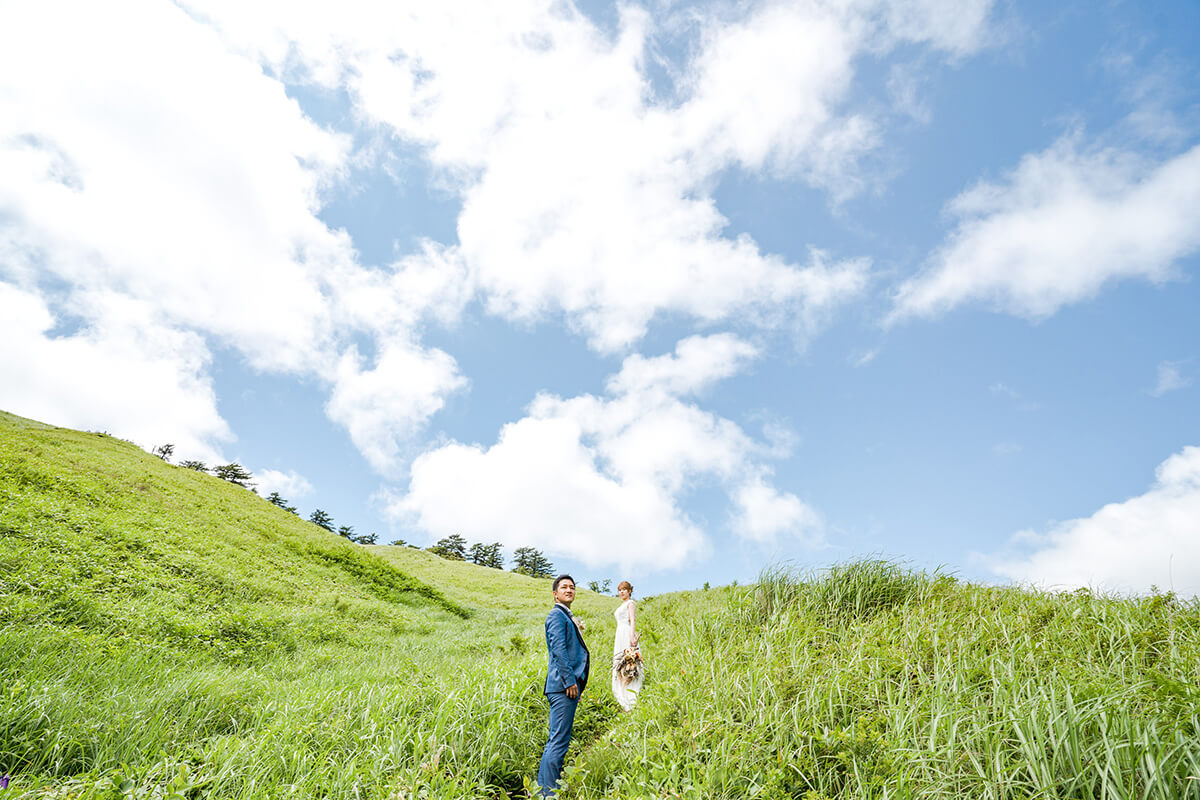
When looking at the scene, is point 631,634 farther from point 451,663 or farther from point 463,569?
point 463,569

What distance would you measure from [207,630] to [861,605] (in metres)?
12.1

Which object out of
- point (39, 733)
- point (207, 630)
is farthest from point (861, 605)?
point (207, 630)

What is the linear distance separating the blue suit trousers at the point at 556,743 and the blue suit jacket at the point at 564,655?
0.42 feet

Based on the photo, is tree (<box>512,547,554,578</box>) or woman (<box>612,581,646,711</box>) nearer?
woman (<box>612,581,646,711</box>)

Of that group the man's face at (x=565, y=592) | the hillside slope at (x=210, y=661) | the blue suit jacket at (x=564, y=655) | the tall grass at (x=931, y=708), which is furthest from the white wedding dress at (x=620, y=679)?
the man's face at (x=565, y=592)

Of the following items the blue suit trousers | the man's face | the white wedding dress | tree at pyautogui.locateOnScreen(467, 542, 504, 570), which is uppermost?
tree at pyautogui.locateOnScreen(467, 542, 504, 570)

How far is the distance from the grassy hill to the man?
0.24 m

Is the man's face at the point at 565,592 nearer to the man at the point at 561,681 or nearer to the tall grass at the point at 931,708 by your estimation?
the man at the point at 561,681

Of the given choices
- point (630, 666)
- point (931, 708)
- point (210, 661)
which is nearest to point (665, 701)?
point (630, 666)

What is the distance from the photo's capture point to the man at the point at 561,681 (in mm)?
5062

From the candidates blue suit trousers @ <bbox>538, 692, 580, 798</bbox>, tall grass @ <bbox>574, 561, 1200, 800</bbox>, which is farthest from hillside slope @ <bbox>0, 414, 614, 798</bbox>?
tall grass @ <bbox>574, 561, 1200, 800</bbox>

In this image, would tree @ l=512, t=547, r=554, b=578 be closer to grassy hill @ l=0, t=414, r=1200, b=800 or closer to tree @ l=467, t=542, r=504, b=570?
tree @ l=467, t=542, r=504, b=570

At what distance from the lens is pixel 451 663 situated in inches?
429

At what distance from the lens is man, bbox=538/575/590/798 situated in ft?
16.6
